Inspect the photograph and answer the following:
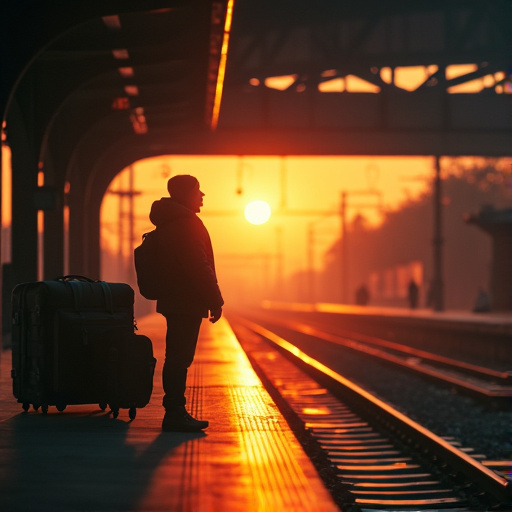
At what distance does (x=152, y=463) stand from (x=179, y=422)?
1.40m

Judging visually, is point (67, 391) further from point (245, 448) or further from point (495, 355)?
point (495, 355)

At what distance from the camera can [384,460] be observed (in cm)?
960

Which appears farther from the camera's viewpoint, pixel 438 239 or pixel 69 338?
pixel 438 239

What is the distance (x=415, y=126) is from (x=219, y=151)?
4.45 meters

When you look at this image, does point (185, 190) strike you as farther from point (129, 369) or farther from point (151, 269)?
point (129, 369)

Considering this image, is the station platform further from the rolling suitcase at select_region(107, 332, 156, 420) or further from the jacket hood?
the jacket hood

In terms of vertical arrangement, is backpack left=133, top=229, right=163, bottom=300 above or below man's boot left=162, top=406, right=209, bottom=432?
above

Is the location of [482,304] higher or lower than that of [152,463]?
lower

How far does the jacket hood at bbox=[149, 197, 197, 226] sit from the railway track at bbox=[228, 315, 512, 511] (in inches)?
78.9

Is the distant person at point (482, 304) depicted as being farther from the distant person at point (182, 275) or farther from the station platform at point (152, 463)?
the distant person at point (182, 275)

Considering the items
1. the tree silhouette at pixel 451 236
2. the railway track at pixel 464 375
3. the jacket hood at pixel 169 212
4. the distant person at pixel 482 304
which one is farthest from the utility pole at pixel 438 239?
the tree silhouette at pixel 451 236

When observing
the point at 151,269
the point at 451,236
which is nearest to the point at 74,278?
the point at 151,269

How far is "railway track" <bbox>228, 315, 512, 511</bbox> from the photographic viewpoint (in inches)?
300

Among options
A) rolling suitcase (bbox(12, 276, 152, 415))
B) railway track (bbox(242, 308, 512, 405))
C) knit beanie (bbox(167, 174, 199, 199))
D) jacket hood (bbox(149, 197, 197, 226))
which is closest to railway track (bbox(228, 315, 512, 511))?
railway track (bbox(242, 308, 512, 405))
